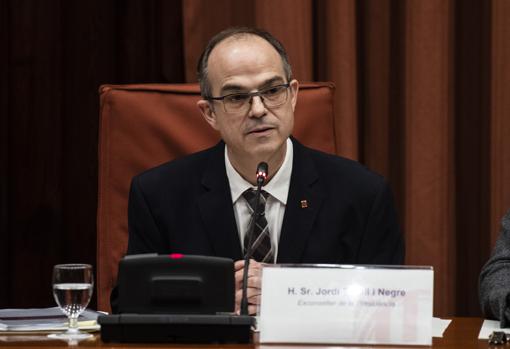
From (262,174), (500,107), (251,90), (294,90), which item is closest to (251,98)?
(251,90)

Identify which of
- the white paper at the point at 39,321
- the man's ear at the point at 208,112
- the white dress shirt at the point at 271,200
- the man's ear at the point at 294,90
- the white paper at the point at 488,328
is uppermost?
the man's ear at the point at 294,90

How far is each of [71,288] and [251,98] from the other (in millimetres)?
772

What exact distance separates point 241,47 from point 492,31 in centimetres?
111

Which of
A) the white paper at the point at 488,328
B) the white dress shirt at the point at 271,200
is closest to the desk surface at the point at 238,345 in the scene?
the white paper at the point at 488,328

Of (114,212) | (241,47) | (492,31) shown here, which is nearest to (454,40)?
(492,31)

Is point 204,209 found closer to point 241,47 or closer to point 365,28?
point 241,47

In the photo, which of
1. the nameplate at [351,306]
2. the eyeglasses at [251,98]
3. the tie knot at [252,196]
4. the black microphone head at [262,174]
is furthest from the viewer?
the tie knot at [252,196]

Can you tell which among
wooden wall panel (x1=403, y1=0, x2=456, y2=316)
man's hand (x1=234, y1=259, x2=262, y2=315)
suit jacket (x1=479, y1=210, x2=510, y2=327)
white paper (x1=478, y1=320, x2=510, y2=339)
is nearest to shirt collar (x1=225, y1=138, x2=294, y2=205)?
man's hand (x1=234, y1=259, x2=262, y2=315)

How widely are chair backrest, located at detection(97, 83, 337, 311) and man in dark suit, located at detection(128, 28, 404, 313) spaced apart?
0.10m

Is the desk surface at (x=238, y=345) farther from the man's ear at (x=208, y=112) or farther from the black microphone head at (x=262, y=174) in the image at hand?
the man's ear at (x=208, y=112)

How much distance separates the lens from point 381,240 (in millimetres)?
2326

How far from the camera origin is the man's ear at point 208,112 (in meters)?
2.39

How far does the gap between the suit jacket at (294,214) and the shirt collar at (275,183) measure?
0.06 ft

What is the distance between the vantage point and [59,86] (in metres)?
3.17
